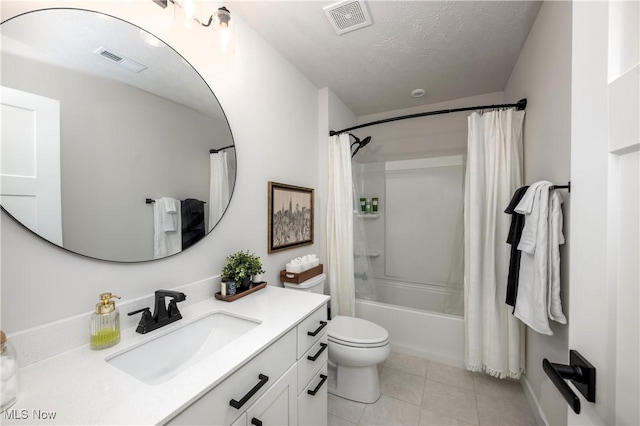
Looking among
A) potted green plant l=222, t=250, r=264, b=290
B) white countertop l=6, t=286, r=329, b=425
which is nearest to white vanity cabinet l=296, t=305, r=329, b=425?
white countertop l=6, t=286, r=329, b=425

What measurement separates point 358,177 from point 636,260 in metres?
2.48

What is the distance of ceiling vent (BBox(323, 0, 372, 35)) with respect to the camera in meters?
1.46

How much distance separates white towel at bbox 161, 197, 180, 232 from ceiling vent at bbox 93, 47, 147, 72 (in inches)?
22.1

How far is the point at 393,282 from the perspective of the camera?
2939mm

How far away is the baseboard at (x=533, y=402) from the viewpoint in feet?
4.81

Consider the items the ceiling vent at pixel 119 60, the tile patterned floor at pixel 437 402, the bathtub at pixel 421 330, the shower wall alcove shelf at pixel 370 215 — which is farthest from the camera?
the shower wall alcove shelf at pixel 370 215

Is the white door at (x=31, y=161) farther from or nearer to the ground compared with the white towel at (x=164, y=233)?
farther from the ground

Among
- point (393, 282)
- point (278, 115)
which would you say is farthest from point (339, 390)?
point (278, 115)

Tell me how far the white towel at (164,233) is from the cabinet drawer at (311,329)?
0.70 metres

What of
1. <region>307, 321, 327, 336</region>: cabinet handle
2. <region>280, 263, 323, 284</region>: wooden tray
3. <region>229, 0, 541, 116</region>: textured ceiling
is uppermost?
<region>229, 0, 541, 116</region>: textured ceiling

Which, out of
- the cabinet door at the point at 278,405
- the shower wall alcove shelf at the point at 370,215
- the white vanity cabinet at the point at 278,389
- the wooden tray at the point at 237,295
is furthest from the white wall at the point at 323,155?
Answer: the cabinet door at the point at 278,405

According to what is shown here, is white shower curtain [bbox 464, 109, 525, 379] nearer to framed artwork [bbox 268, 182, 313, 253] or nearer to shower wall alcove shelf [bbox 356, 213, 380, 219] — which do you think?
shower wall alcove shelf [bbox 356, 213, 380, 219]

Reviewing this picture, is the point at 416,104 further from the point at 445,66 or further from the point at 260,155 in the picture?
the point at 260,155

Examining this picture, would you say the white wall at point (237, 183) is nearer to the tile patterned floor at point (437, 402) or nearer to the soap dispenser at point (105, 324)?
the soap dispenser at point (105, 324)
